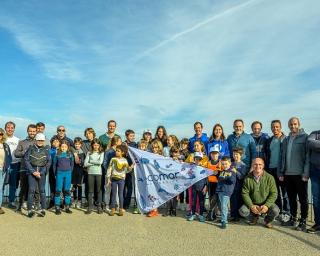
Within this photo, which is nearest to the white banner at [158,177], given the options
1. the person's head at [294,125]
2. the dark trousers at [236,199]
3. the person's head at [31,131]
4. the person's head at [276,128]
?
the dark trousers at [236,199]

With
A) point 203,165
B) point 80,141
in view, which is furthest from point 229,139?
point 80,141

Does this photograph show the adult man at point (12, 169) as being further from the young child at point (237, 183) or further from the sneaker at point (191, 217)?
the young child at point (237, 183)

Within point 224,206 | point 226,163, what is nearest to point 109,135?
point 226,163

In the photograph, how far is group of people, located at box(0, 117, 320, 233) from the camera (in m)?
7.86

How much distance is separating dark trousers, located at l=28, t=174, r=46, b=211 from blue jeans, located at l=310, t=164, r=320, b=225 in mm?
5766

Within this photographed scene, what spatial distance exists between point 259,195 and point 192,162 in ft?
5.82

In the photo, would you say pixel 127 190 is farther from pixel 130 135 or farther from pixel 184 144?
pixel 184 144

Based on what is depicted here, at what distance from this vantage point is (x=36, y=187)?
887cm

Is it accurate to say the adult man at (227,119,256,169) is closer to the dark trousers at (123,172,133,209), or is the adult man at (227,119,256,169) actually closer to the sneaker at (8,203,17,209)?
the dark trousers at (123,172,133,209)

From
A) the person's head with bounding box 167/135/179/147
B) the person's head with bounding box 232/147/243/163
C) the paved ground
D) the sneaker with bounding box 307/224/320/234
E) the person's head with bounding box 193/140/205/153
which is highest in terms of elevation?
the person's head with bounding box 167/135/179/147

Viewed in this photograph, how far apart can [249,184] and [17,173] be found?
570 centimetres

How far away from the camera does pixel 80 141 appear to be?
31.7ft

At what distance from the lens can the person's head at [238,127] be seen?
8961mm

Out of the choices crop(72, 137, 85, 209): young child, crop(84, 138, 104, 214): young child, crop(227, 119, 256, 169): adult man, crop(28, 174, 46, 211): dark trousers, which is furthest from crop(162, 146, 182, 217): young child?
crop(28, 174, 46, 211): dark trousers
